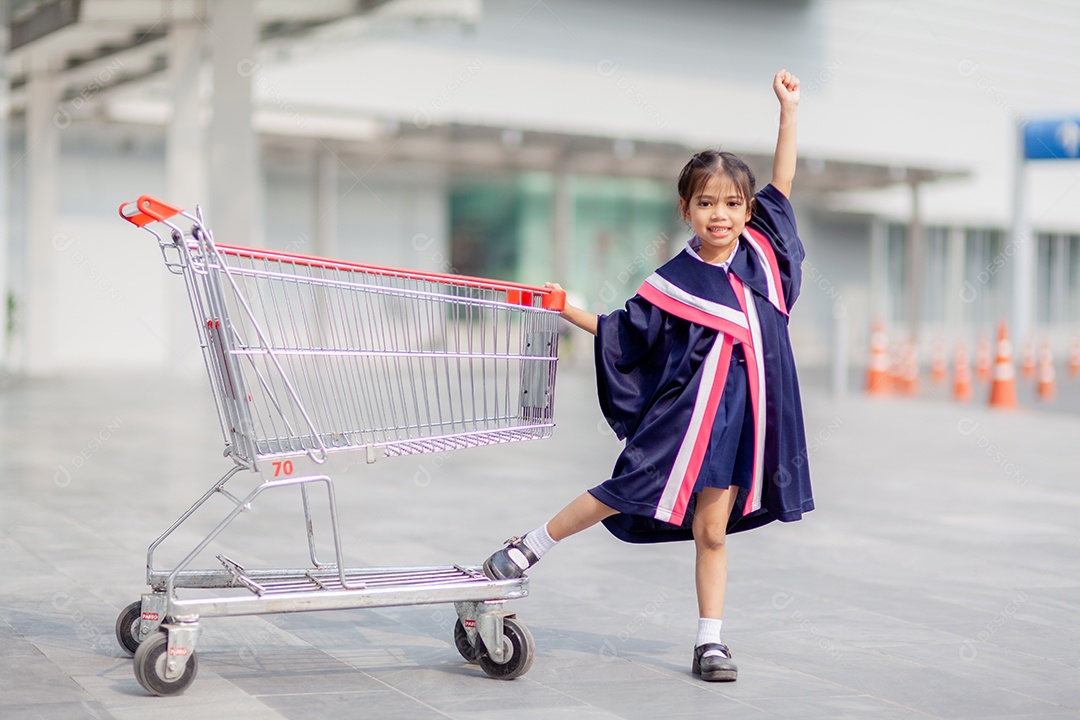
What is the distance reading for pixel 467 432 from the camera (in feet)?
13.4

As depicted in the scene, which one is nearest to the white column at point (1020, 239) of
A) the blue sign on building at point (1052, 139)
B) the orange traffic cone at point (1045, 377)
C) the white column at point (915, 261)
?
the blue sign on building at point (1052, 139)

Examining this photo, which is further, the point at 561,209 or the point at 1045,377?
the point at 561,209

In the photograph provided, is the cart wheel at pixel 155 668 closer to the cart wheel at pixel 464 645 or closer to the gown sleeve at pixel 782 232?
the cart wheel at pixel 464 645

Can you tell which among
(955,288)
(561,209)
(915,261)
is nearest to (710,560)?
(561,209)

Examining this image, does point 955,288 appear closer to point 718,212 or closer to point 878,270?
point 878,270

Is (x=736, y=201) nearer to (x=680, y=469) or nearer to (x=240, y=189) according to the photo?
(x=680, y=469)

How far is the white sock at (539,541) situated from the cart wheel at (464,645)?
0.31 m

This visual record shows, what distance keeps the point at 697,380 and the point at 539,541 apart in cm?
69

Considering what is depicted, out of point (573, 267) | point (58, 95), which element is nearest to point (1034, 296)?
point (573, 267)

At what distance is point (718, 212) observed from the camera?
13.1ft

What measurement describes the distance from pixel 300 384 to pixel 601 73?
2676 centimetres

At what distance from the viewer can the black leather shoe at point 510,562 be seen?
401 cm

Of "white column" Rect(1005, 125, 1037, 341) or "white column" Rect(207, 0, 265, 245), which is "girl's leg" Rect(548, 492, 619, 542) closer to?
"white column" Rect(207, 0, 265, 245)

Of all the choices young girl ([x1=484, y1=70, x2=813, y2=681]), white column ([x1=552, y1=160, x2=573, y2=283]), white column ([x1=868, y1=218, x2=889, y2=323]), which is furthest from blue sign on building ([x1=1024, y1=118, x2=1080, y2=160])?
young girl ([x1=484, y1=70, x2=813, y2=681])
